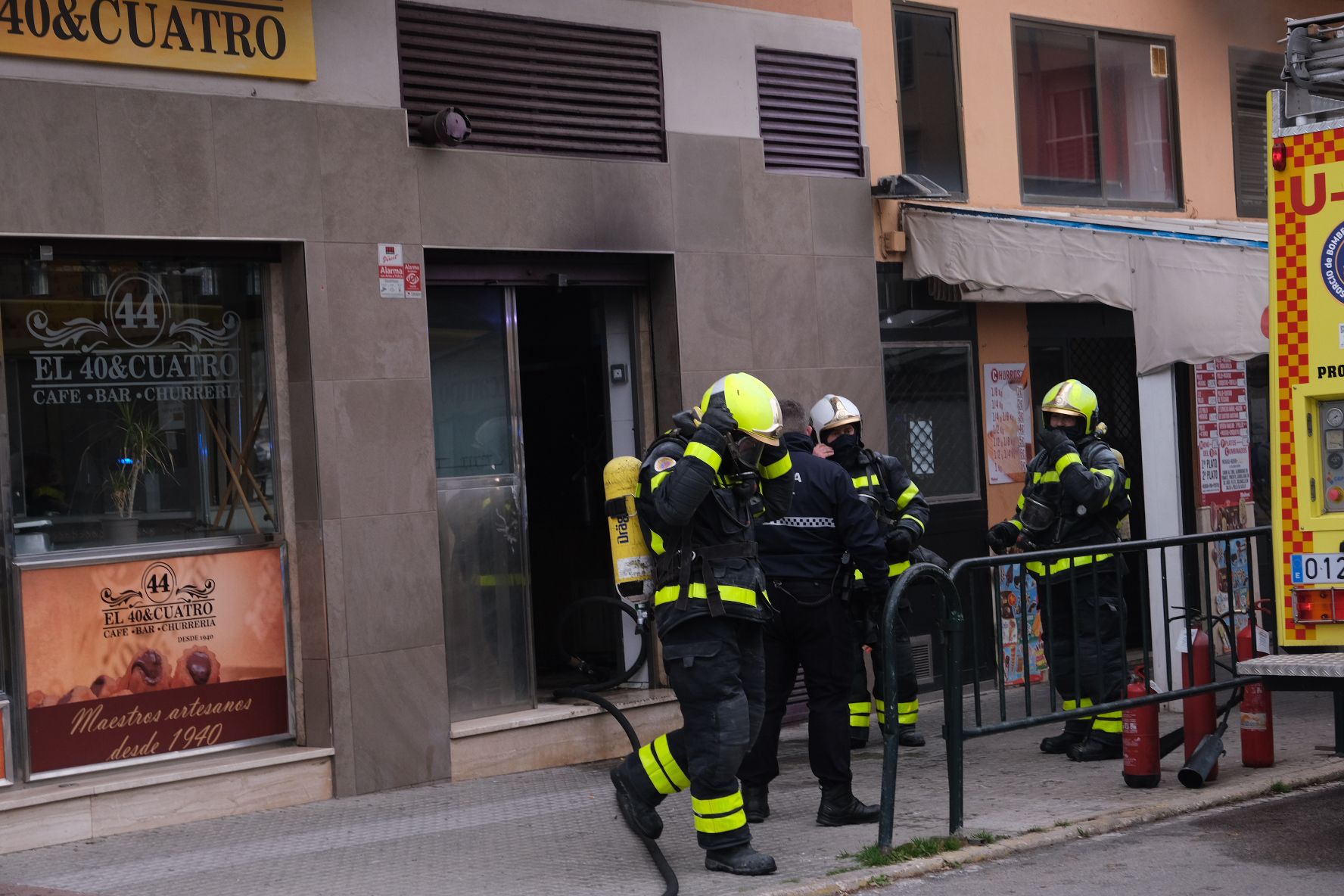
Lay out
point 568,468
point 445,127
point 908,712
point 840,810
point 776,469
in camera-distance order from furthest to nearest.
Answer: point 568,468, point 908,712, point 445,127, point 840,810, point 776,469

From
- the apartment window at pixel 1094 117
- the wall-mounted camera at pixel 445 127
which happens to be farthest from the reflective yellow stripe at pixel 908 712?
the apartment window at pixel 1094 117

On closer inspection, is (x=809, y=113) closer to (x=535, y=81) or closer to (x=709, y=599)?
(x=535, y=81)

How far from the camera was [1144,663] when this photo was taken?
862 cm

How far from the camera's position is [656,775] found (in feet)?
22.2

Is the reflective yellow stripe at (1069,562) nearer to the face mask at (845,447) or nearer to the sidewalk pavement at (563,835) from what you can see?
the sidewalk pavement at (563,835)

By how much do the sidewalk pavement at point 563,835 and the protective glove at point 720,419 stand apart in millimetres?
1855

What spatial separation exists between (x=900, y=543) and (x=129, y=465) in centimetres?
410

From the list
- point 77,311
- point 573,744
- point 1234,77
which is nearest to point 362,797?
point 573,744

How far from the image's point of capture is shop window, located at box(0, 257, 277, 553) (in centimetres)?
796

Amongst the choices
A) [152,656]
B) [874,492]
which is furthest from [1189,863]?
[152,656]

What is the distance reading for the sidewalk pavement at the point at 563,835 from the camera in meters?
6.72

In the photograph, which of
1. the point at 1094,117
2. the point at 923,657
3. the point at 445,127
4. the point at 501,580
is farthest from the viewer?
the point at 1094,117

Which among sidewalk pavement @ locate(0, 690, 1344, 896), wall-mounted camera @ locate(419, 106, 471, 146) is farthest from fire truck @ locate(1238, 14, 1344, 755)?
wall-mounted camera @ locate(419, 106, 471, 146)

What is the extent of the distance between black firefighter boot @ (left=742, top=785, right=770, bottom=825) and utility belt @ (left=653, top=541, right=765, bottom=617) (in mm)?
1408
